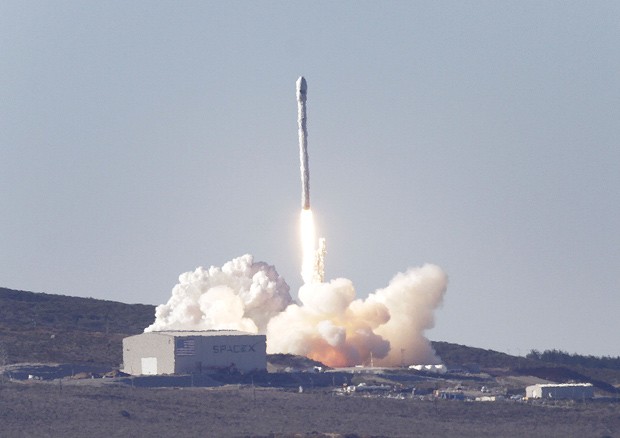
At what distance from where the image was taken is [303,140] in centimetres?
15688

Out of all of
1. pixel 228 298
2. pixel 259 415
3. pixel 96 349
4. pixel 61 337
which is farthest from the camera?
pixel 61 337

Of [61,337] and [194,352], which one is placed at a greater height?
[61,337]

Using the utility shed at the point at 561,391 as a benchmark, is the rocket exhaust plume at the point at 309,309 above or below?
above

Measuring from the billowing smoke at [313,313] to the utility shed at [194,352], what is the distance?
27.1 feet

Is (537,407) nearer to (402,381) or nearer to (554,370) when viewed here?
(402,381)

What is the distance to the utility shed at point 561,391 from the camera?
147 metres

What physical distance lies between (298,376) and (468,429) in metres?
20.4

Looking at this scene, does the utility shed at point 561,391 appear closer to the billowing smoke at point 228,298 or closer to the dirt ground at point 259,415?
the dirt ground at point 259,415

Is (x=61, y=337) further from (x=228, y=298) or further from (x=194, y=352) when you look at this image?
(x=194, y=352)

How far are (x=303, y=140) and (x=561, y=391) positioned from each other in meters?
27.8

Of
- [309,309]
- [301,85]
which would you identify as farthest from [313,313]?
[301,85]

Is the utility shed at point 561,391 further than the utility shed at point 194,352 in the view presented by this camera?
No

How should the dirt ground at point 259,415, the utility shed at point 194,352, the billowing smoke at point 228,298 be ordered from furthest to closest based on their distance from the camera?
the billowing smoke at point 228,298 < the utility shed at point 194,352 < the dirt ground at point 259,415


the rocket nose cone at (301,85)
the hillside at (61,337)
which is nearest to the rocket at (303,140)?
the rocket nose cone at (301,85)
